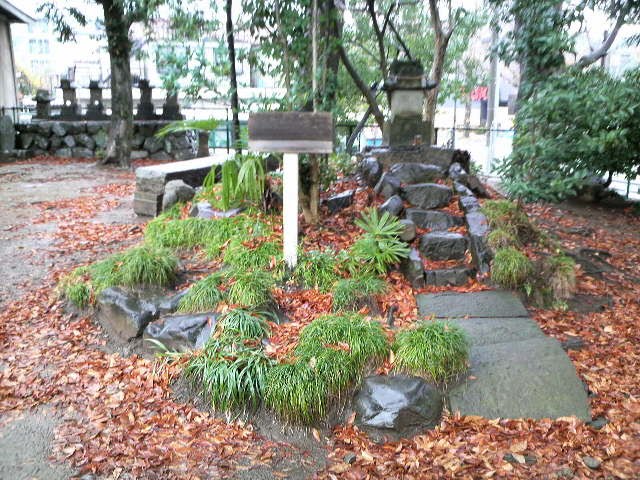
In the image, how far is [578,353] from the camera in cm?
494

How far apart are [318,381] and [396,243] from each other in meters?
2.28

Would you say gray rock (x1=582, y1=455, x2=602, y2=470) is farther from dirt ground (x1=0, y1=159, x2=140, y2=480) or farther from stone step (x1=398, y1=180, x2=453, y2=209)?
stone step (x1=398, y1=180, x2=453, y2=209)

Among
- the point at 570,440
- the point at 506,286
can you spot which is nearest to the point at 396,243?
the point at 506,286

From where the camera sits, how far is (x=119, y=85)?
14922 millimetres

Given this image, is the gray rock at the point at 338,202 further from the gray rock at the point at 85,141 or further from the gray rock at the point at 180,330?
the gray rock at the point at 85,141

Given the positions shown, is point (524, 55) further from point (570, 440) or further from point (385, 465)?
point (385, 465)

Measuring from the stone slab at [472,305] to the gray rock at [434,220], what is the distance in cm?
121

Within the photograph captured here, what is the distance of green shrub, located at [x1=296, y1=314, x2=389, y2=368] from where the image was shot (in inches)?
172

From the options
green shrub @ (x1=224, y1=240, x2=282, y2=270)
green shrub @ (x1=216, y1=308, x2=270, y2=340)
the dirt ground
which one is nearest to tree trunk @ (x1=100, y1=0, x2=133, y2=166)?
the dirt ground

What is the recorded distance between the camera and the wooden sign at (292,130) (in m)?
5.21

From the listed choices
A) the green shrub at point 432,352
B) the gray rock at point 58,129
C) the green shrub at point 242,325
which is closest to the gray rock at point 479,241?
the green shrub at point 432,352

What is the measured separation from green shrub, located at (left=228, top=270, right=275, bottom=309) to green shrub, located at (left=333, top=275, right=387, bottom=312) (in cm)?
57

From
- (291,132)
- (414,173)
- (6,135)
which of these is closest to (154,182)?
(414,173)

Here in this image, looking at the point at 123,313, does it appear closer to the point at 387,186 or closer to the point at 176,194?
the point at 176,194
